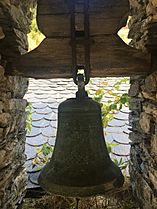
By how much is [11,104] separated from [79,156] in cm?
69

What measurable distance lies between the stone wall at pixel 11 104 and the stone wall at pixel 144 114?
2.49 feet

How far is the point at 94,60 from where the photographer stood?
158cm

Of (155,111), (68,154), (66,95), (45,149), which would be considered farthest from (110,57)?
(66,95)

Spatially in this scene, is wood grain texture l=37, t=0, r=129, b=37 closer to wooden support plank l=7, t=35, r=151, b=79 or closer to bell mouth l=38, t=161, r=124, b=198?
wooden support plank l=7, t=35, r=151, b=79

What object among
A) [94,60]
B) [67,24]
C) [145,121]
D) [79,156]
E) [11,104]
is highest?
[67,24]

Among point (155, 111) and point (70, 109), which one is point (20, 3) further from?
point (155, 111)

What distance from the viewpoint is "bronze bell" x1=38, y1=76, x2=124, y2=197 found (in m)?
1.20

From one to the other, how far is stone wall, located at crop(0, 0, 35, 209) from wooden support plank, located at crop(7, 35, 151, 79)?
117 millimetres

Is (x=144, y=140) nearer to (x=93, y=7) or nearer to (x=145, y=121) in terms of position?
(x=145, y=121)

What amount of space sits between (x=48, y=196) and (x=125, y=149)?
0.87 meters

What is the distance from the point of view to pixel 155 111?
5.08ft

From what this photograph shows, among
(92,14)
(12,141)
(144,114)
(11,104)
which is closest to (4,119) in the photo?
(11,104)

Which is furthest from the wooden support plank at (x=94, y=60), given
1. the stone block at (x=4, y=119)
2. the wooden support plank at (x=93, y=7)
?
the stone block at (x=4, y=119)

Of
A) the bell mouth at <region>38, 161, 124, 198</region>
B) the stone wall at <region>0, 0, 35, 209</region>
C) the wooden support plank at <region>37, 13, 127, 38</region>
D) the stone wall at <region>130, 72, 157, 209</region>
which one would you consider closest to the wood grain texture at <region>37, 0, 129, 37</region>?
the wooden support plank at <region>37, 13, 127, 38</region>
